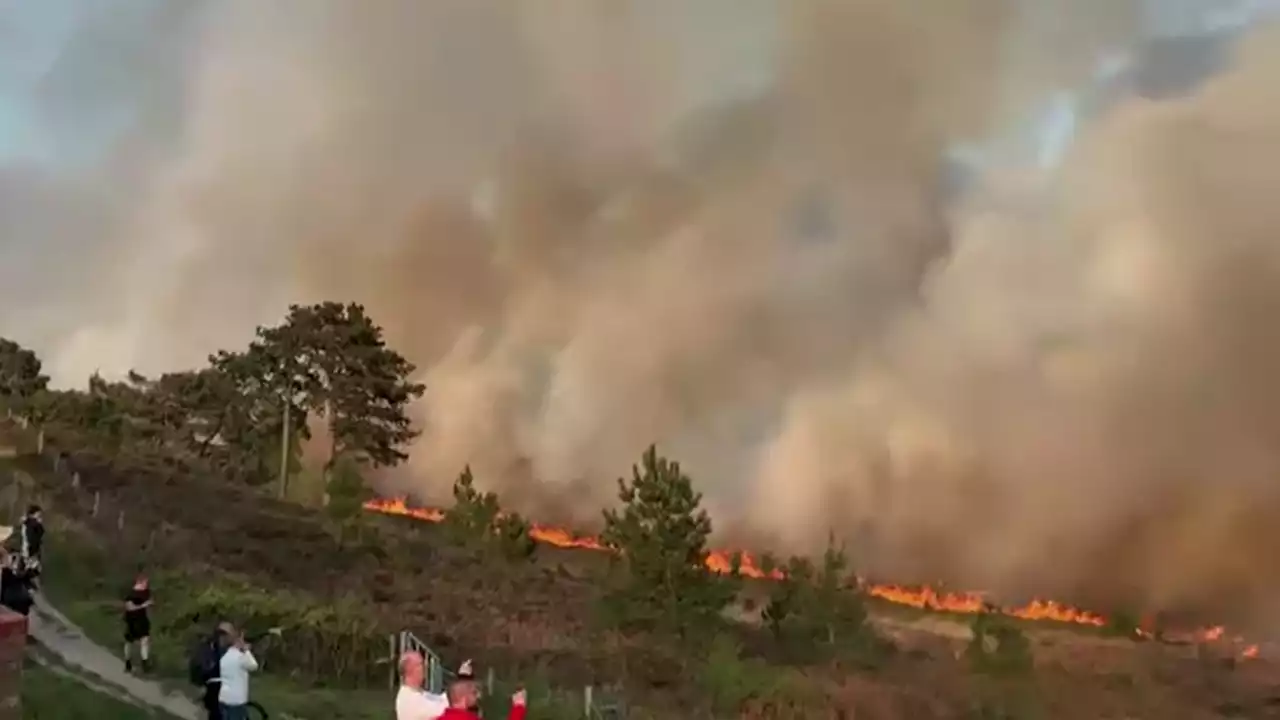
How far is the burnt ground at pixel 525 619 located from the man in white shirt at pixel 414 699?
20.5 meters

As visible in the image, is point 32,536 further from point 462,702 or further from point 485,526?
point 485,526

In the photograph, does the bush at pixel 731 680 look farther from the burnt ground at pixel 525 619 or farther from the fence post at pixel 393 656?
the fence post at pixel 393 656

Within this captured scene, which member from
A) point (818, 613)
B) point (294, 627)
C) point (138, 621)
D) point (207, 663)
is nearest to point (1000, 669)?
point (818, 613)

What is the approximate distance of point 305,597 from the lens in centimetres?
3089

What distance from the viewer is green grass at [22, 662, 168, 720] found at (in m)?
15.3

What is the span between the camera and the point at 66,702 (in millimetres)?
15906

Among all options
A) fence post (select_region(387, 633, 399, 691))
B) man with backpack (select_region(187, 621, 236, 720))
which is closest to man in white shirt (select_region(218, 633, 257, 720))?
man with backpack (select_region(187, 621, 236, 720))

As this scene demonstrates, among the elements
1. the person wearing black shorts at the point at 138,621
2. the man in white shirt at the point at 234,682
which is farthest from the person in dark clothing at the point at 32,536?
the man in white shirt at the point at 234,682

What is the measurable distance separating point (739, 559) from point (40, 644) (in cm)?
2592

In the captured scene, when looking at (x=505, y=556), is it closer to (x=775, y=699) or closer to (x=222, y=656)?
(x=775, y=699)

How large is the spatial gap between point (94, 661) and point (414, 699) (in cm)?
1415

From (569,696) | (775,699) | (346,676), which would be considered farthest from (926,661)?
(346,676)

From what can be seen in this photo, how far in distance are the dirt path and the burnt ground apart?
8.08 metres

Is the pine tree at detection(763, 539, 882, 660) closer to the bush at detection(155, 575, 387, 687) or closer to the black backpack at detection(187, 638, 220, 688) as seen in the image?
the bush at detection(155, 575, 387, 687)
